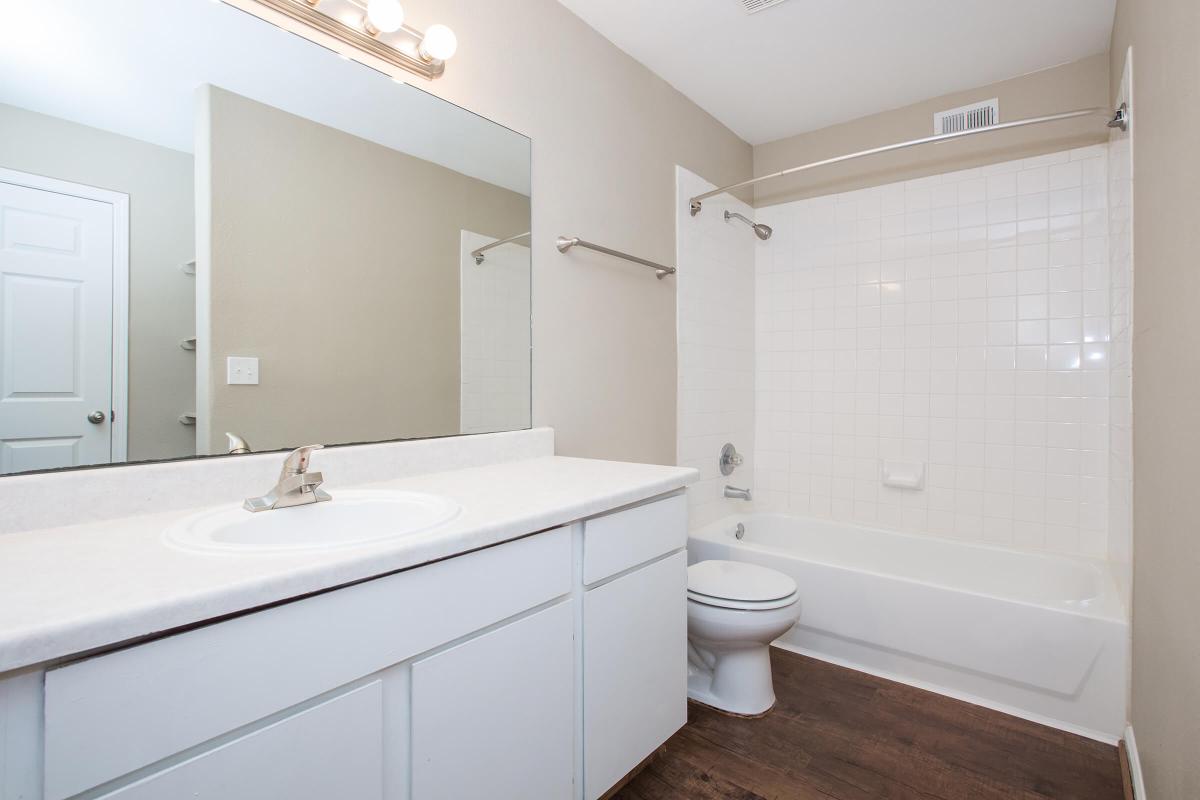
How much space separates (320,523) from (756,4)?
6.80 feet

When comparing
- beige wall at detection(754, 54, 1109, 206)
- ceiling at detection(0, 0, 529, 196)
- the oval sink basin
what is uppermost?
beige wall at detection(754, 54, 1109, 206)

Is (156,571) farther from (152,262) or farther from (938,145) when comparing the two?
(938,145)

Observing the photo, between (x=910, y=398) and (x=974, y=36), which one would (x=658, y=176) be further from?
(x=910, y=398)

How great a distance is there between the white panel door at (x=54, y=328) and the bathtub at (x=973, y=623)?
2051 millimetres

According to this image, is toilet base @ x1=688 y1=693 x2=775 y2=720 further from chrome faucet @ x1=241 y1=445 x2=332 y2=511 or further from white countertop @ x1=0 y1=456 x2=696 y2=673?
chrome faucet @ x1=241 y1=445 x2=332 y2=511

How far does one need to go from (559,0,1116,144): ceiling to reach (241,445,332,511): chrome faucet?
1.75 metres

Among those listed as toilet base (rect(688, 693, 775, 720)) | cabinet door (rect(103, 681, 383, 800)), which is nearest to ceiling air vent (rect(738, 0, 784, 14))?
cabinet door (rect(103, 681, 383, 800))

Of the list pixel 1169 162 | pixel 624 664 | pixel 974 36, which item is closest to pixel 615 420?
pixel 624 664

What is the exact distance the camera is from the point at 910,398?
2.70 m

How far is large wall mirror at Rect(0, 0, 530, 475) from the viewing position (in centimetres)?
100

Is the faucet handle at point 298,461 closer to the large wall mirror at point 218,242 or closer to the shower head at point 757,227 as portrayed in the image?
the large wall mirror at point 218,242

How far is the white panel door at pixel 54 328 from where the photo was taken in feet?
3.16

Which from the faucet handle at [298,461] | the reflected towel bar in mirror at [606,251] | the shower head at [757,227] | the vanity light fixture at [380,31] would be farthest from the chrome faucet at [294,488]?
the shower head at [757,227]

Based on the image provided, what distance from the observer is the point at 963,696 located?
1974mm
